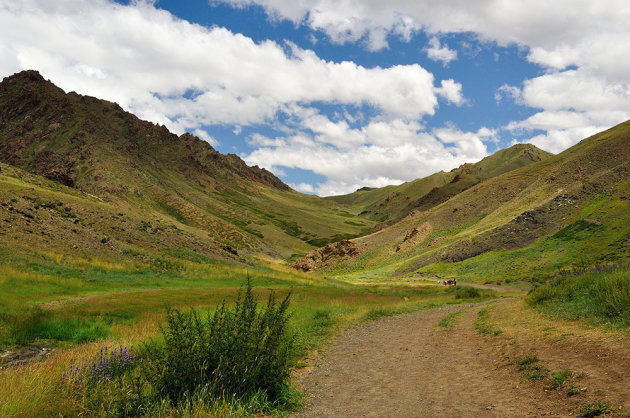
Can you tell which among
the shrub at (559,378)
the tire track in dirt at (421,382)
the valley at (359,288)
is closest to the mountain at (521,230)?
the valley at (359,288)

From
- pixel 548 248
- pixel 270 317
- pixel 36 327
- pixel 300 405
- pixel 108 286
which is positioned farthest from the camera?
pixel 548 248

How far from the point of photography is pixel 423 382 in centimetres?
920

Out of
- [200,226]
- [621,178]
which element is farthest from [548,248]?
[200,226]

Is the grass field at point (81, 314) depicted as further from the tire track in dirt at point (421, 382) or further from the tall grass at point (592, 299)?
the tall grass at point (592, 299)

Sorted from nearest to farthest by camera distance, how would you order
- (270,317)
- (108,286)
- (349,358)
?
(270,317) → (349,358) → (108,286)

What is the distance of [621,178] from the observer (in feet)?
180

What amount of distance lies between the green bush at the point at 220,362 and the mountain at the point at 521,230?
34.9 m

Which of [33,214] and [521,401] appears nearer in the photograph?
[521,401]

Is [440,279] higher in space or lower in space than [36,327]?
lower

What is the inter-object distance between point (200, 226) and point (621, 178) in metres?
107

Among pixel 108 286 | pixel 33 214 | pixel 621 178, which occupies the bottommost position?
pixel 108 286

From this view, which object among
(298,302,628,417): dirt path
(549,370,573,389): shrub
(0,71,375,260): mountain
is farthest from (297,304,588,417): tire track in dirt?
(0,71,375,260): mountain

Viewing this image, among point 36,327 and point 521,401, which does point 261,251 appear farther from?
point 521,401

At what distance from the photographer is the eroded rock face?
320 ft
